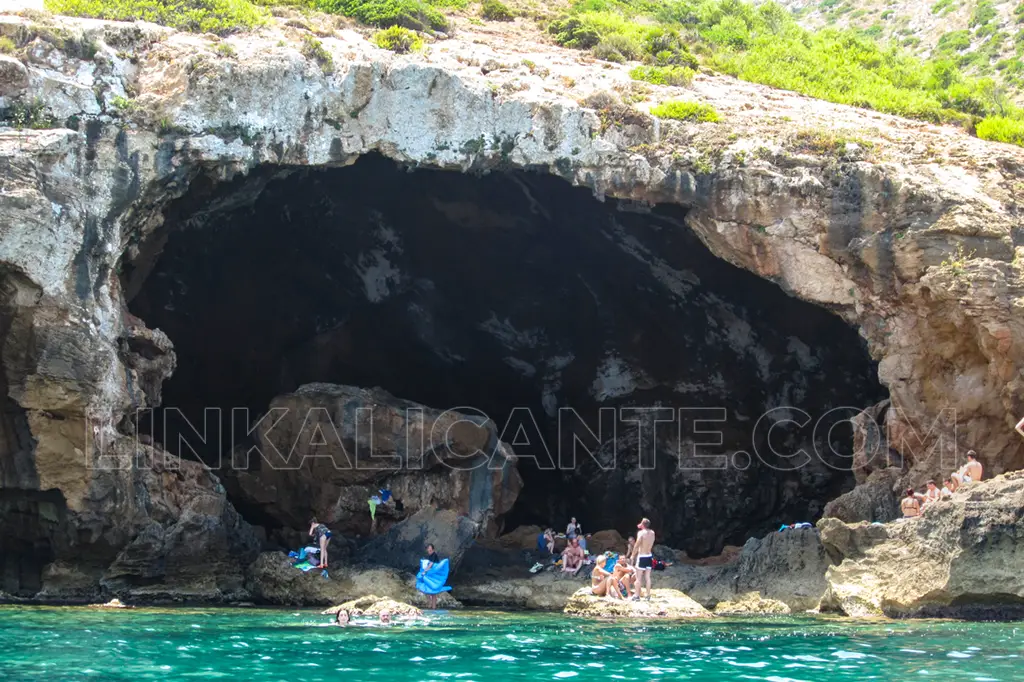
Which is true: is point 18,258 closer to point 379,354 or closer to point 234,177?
point 234,177

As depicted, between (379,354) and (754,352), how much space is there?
8.51m

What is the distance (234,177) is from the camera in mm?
19438

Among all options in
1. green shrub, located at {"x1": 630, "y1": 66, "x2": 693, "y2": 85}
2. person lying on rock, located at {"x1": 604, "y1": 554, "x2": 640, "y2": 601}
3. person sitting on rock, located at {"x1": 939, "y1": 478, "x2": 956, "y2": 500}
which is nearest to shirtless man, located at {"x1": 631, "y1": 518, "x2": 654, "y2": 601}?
person lying on rock, located at {"x1": 604, "y1": 554, "x2": 640, "y2": 601}

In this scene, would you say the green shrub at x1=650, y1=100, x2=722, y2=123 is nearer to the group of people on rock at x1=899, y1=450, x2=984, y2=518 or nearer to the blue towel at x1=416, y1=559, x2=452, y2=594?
the group of people on rock at x1=899, y1=450, x2=984, y2=518

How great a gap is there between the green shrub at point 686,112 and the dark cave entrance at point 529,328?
2907 mm

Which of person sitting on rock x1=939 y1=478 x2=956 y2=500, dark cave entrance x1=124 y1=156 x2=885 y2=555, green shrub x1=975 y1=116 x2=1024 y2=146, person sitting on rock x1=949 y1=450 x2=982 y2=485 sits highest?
green shrub x1=975 y1=116 x2=1024 y2=146

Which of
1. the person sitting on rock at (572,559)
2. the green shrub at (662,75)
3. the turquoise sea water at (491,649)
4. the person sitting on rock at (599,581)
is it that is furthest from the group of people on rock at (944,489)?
the green shrub at (662,75)

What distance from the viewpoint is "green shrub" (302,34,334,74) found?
62.9ft

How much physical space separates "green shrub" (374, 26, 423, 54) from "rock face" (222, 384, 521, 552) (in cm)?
745

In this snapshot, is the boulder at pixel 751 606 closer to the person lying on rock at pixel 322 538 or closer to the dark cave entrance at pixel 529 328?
the person lying on rock at pixel 322 538

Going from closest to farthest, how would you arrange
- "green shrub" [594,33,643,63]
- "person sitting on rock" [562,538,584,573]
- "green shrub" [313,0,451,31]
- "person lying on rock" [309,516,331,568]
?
"person lying on rock" [309,516,331,568]
"person sitting on rock" [562,538,584,573]
"green shrub" [313,0,451,31]
"green shrub" [594,33,643,63]

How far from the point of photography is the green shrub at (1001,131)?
2191 cm

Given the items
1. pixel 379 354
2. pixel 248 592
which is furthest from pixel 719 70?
pixel 248 592

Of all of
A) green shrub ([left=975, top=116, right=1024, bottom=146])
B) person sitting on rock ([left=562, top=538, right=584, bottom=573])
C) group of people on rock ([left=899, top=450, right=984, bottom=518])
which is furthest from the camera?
green shrub ([left=975, top=116, right=1024, bottom=146])
